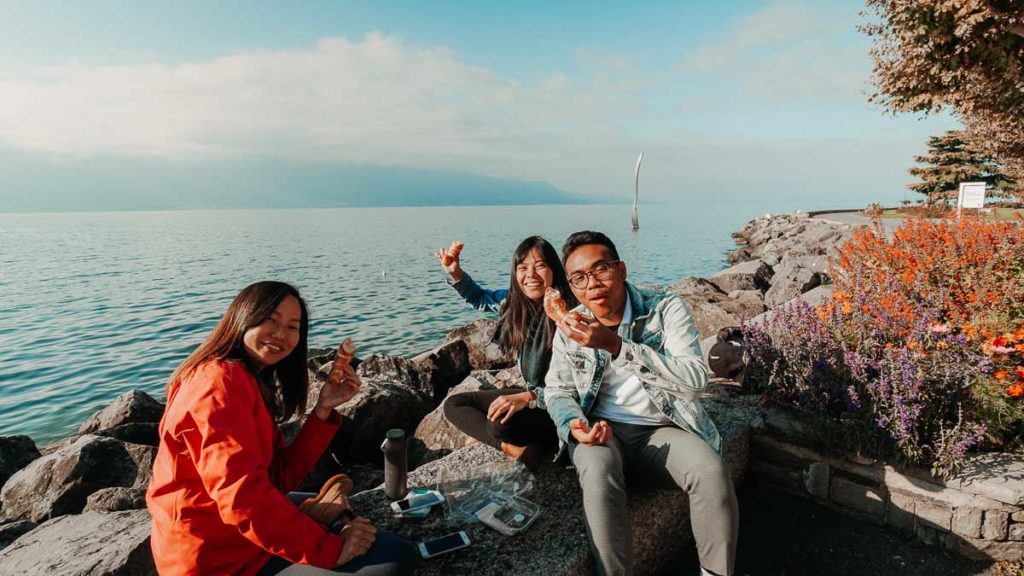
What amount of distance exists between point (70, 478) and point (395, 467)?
4.84m

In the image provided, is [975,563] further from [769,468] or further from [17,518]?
[17,518]

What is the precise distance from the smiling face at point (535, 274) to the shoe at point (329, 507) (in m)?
2.09

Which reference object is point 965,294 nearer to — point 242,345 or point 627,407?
point 627,407

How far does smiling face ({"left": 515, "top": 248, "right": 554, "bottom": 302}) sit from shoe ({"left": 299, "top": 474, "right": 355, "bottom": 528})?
2.09 metres

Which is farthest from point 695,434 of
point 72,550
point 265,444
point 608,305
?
point 72,550

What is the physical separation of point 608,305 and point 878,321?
116 inches

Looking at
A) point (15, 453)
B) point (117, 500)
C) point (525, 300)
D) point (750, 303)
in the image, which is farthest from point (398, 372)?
point (750, 303)

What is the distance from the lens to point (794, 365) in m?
4.18

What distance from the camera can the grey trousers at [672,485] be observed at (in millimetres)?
2674

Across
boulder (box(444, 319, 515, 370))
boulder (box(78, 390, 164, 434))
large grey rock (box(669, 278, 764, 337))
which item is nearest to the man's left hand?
large grey rock (box(669, 278, 764, 337))

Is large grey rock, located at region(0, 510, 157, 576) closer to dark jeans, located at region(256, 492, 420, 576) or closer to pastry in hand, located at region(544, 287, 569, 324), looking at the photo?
dark jeans, located at region(256, 492, 420, 576)

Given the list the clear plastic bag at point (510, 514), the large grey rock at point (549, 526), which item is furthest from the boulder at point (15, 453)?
the clear plastic bag at point (510, 514)

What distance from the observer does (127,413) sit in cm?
801

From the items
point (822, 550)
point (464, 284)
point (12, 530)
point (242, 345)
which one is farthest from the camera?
point (464, 284)
